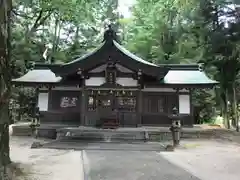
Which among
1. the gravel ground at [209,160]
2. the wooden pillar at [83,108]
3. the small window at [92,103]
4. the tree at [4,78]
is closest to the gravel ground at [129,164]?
the gravel ground at [209,160]

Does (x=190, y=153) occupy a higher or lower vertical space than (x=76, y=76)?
lower

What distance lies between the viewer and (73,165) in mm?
8016

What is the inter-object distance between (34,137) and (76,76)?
382 cm

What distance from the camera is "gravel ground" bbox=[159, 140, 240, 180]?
7034 millimetres

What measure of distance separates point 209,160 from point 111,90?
297 inches

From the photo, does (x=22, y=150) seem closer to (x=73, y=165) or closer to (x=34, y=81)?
(x=73, y=165)

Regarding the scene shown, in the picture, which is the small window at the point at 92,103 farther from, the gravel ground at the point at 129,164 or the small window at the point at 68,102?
the gravel ground at the point at 129,164

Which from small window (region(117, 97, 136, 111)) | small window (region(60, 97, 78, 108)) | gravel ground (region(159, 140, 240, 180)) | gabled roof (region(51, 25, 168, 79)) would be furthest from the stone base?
gabled roof (region(51, 25, 168, 79))

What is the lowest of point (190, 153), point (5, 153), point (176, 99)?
point (190, 153)

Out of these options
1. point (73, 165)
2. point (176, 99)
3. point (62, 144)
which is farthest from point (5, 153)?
point (176, 99)

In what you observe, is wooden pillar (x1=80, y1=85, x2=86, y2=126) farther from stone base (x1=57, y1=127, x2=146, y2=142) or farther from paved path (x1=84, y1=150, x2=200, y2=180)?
paved path (x1=84, y1=150, x2=200, y2=180)

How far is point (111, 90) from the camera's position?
15.7 metres

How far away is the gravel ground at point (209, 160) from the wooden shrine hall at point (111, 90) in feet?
12.1

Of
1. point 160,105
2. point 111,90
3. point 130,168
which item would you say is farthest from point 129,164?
point 160,105
